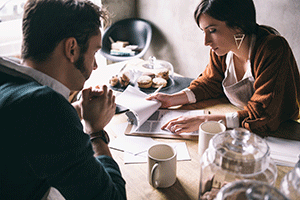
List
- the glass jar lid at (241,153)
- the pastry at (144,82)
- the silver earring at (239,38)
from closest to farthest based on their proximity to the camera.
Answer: the glass jar lid at (241,153), the silver earring at (239,38), the pastry at (144,82)

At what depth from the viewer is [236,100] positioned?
1442 mm

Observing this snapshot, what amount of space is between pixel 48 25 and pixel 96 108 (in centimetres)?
39

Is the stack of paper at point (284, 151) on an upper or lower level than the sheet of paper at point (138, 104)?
lower

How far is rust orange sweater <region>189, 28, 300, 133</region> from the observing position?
47.0 inches

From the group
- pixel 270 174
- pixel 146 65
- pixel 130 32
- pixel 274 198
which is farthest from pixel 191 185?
pixel 130 32

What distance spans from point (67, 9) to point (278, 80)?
3.15ft

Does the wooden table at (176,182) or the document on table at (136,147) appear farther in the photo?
the document on table at (136,147)

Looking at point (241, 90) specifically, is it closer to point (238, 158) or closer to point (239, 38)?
point (239, 38)

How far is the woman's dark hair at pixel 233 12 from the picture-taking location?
1282 millimetres

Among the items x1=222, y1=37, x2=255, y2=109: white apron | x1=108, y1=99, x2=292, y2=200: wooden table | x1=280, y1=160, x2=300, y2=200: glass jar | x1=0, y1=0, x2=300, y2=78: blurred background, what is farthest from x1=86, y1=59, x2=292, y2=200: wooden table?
x1=0, y1=0, x2=300, y2=78: blurred background

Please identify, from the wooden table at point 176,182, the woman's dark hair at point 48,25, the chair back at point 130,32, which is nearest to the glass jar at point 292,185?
the wooden table at point 176,182

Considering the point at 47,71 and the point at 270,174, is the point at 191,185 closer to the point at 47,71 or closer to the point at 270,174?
the point at 270,174

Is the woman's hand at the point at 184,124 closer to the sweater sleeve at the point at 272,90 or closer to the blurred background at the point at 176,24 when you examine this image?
the sweater sleeve at the point at 272,90

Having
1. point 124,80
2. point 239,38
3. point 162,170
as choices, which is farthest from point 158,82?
point 162,170
